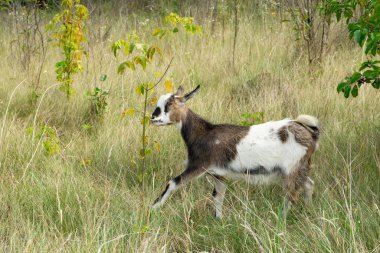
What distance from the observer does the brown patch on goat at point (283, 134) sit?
461cm

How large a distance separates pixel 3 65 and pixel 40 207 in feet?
15.8

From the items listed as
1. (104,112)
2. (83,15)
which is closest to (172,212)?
(104,112)

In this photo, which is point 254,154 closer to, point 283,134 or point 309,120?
point 283,134

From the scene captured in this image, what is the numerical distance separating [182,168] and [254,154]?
0.98 meters

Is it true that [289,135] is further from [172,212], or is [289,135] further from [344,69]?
[344,69]

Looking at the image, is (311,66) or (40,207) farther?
(311,66)

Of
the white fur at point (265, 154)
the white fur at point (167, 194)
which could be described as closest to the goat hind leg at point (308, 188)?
the white fur at point (265, 154)

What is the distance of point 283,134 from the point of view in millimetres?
4629

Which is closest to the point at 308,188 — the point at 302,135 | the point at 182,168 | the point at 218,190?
the point at 302,135

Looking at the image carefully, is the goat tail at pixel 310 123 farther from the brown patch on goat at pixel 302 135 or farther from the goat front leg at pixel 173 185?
the goat front leg at pixel 173 185

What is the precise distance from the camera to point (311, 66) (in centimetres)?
772

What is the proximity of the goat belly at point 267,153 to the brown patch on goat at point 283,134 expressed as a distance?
0.01 meters

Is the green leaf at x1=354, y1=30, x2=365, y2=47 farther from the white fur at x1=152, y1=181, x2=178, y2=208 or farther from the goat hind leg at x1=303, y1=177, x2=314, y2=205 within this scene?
the white fur at x1=152, y1=181, x2=178, y2=208

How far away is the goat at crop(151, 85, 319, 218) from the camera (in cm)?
461
